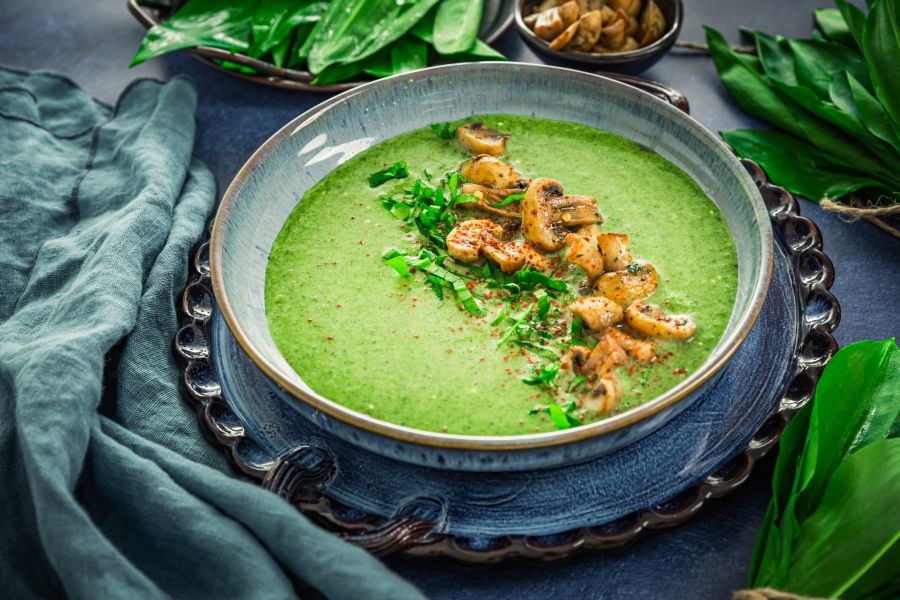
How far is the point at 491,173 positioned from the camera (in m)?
3.31

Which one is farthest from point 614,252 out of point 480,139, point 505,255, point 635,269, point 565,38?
point 565,38

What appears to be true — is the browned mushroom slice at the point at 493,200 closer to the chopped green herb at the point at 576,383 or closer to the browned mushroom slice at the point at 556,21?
the chopped green herb at the point at 576,383

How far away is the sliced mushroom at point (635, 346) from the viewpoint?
8.80 ft

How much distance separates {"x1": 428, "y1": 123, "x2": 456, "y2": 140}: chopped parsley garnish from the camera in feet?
11.7

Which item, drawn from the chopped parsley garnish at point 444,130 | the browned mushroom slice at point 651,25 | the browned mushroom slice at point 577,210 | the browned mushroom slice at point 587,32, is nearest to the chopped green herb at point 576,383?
the browned mushroom slice at point 577,210

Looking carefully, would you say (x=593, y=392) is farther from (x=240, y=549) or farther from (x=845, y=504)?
(x=240, y=549)

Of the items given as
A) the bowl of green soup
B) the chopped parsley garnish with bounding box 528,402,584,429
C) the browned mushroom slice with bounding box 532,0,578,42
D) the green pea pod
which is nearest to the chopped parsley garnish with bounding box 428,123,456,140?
the bowl of green soup

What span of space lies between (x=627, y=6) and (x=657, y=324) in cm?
196

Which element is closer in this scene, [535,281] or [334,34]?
[535,281]

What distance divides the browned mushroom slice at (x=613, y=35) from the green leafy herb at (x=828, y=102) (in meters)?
0.42

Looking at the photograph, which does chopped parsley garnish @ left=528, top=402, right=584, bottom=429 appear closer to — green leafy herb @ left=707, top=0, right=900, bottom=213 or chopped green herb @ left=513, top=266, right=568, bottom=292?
chopped green herb @ left=513, top=266, right=568, bottom=292

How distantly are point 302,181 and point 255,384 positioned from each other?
905mm

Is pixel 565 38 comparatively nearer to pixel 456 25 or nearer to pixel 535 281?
pixel 456 25

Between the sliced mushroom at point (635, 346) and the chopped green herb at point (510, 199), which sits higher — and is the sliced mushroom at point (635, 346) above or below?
below
